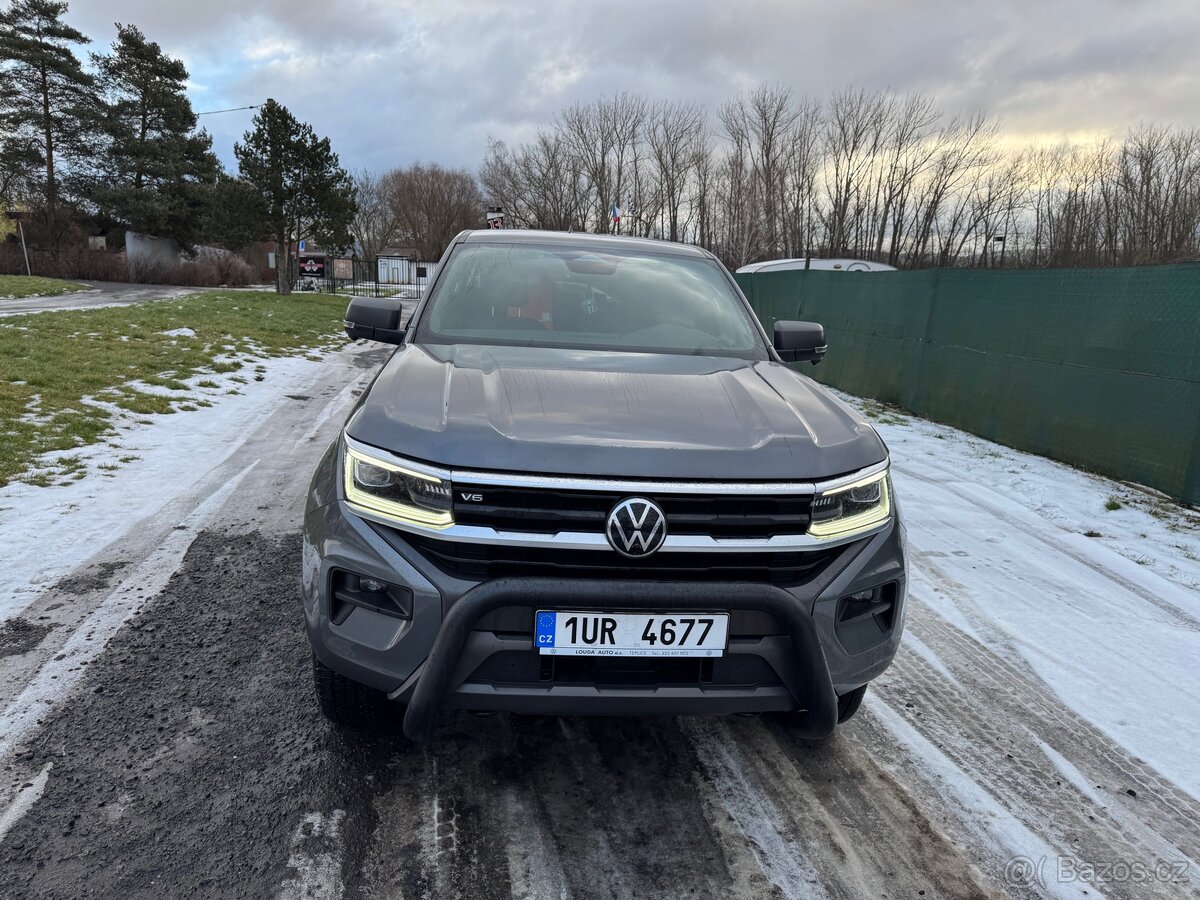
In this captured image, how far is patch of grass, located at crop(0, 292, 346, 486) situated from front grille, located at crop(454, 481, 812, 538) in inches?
172

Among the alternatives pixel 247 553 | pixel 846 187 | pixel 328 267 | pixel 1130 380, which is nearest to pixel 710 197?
pixel 846 187

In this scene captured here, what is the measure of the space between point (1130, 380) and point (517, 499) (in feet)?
21.7

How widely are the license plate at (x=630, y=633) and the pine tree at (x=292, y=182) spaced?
34615 millimetres

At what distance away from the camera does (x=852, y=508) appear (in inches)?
84.3

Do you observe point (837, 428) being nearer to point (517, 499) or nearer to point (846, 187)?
point (517, 499)

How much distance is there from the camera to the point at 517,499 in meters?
1.94

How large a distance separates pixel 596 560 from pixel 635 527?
14cm

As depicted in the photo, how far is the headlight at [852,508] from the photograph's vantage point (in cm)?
206

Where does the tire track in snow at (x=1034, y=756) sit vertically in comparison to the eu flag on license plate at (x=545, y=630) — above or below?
below

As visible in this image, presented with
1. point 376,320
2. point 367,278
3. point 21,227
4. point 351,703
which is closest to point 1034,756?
point 351,703

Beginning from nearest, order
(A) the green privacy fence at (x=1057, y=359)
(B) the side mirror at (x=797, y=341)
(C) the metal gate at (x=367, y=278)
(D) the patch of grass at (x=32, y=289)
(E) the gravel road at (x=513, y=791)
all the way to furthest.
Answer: (E) the gravel road at (x=513, y=791), (B) the side mirror at (x=797, y=341), (A) the green privacy fence at (x=1057, y=359), (D) the patch of grass at (x=32, y=289), (C) the metal gate at (x=367, y=278)

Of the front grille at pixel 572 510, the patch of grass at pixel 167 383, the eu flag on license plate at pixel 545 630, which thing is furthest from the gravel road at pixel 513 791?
the patch of grass at pixel 167 383

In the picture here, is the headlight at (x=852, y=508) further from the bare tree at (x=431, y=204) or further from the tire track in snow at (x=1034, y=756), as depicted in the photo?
the bare tree at (x=431, y=204)

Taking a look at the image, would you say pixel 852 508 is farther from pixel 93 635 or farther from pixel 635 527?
pixel 93 635
